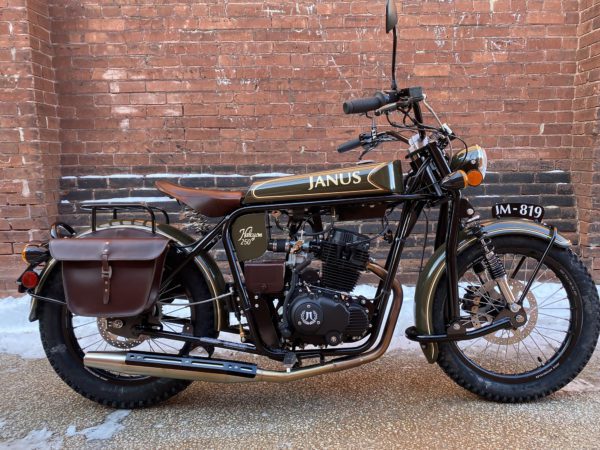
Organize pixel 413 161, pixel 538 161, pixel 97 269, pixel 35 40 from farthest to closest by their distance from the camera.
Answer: pixel 538 161 → pixel 35 40 → pixel 413 161 → pixel 97 269

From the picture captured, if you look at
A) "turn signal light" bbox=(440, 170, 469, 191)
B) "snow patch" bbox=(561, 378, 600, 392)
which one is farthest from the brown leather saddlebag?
"snow patch" bbox=(561, 378, 600, 392)

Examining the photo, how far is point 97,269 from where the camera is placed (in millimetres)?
2385

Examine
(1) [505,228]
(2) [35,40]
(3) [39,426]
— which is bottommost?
(3) [39,426]

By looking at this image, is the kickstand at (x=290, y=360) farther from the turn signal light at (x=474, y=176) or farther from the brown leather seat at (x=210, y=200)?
the turn signal light at (x=474, y=176)

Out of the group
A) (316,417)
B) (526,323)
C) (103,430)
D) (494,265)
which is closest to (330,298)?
(316,417)

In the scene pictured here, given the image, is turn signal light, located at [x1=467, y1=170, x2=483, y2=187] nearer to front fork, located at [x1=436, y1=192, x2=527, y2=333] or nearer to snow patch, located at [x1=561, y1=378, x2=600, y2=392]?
front fork, located at [x1=436, y1=192, x2=527, y2=333]

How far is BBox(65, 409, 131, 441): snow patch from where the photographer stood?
2.42m

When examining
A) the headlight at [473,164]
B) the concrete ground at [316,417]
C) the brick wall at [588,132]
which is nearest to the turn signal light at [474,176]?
the headlight at [473,164]

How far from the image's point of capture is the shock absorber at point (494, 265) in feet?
8.45

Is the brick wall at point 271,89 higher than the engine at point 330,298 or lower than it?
higher

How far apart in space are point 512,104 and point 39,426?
4071mm

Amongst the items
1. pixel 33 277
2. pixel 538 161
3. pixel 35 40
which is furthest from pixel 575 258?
pixel 35 40

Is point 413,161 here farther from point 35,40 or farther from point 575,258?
point 35,40

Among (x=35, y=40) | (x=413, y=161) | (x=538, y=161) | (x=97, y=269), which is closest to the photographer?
(x=97, y=269)
